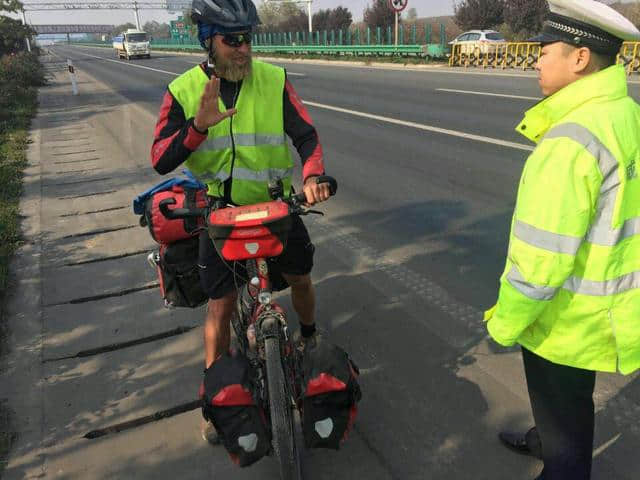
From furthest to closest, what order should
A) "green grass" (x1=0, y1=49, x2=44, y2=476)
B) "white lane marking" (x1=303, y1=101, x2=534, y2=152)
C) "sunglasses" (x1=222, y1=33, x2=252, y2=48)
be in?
"white lane marking" (x1=303, y1=101, x2=534, y2=152), "green grass" (x1=0, y1=49, x2=44, y2=476), "sunglasses" (x1=222, y1=33, x2=252, y2=48)

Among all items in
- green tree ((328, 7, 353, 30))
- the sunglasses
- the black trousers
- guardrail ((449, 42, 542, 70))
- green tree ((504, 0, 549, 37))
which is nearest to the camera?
the black trousers

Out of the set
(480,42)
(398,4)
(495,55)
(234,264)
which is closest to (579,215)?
(234,264)

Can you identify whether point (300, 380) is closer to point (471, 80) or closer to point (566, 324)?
point (566, 324)

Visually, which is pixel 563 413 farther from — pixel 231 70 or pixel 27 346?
pixel 27 346

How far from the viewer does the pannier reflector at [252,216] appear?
6.41 ft

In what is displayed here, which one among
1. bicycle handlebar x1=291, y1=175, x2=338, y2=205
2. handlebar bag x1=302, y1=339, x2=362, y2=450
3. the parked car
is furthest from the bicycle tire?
the parked car

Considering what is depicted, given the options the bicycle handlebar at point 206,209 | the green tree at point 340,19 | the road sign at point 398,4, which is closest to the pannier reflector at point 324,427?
the bicycle handlebar at point 206,209

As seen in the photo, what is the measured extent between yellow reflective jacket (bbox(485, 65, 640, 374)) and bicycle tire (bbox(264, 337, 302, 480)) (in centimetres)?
84

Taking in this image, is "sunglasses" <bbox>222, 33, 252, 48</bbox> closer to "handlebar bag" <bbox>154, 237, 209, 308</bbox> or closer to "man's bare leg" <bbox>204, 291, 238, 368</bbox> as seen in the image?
"handlebar bag" <bbox>154, 237, 209, 308</bbox>

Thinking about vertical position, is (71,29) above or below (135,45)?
above

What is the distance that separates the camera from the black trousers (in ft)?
6.16

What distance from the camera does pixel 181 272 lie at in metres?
2.83

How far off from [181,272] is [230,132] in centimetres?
87

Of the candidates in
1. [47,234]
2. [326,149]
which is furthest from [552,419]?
[326,149]
